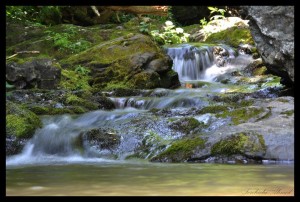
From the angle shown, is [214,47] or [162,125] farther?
[214,47]

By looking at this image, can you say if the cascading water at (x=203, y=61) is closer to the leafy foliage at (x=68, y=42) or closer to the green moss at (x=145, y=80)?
the green moss at (x=145, y=80)

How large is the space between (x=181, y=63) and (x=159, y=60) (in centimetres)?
216

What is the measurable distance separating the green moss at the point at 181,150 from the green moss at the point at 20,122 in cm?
224

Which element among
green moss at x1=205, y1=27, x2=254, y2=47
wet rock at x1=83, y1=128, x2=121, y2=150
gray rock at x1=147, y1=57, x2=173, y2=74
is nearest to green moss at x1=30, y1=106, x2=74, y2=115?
wet rock at x1=83, y1=128, x2=121, y2=150

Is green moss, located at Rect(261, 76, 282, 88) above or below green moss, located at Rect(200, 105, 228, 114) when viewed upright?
below

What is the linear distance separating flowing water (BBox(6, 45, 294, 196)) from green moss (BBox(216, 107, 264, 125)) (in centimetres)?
20

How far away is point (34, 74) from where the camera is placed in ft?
33.2

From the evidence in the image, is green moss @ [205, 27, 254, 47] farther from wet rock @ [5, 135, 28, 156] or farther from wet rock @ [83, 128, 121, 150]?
wet rock @ [5, 135, 28, 156]

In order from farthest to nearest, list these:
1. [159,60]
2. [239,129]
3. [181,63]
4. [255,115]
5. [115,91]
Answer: [181,63] → [159,60] → [115,91] → [255,115] → [239,129]

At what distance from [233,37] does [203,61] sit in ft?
9.05

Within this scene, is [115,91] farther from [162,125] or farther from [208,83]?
[162,125]

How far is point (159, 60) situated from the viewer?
1122cm

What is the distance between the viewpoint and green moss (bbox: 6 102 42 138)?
6262mm
